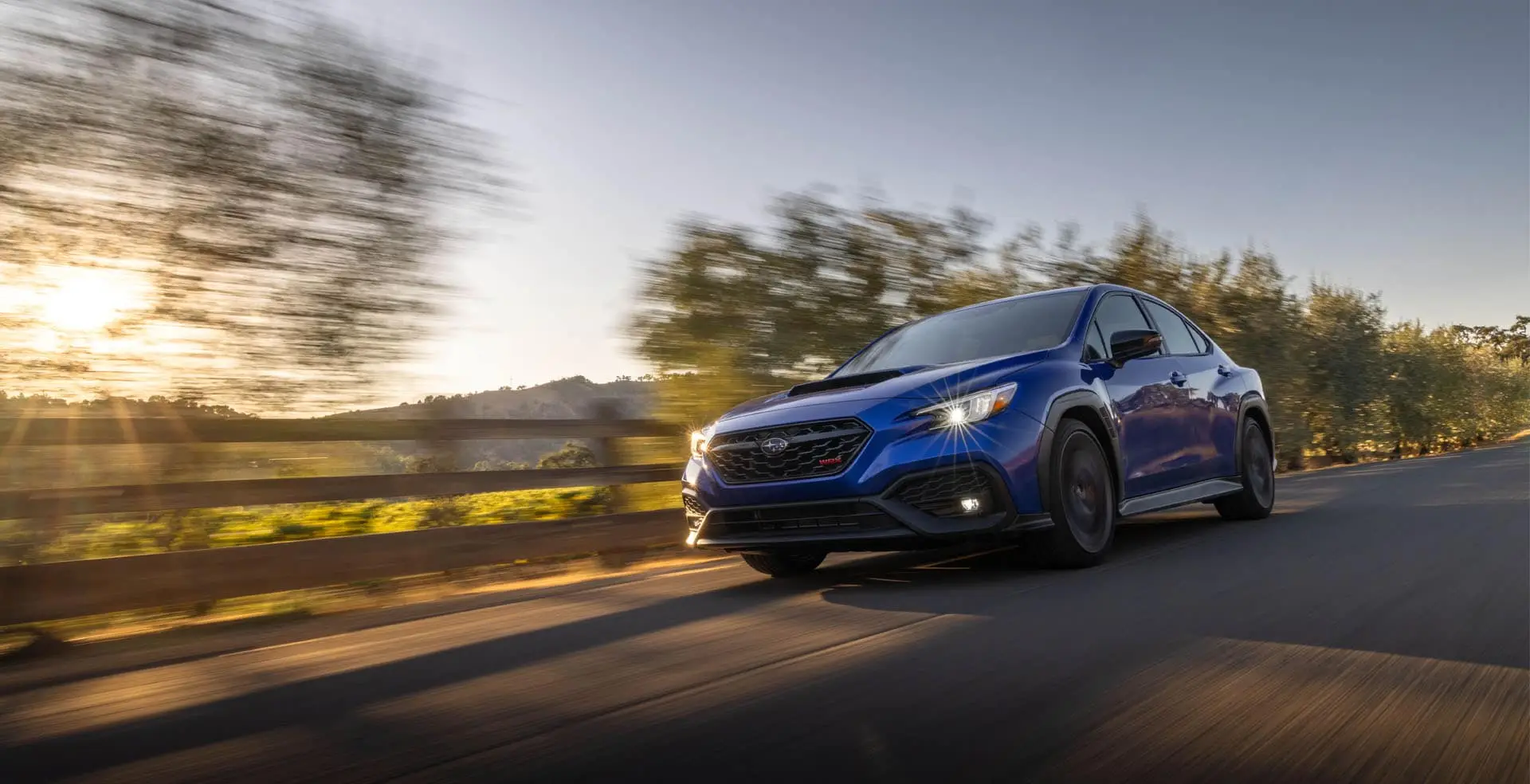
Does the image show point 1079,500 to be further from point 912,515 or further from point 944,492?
point 912,515

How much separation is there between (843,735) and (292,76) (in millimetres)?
5959

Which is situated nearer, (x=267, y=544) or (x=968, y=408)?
(x=968, y=408)

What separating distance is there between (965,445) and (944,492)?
0.25 meters

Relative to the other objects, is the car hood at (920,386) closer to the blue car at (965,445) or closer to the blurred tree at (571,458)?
the blue car at (965,445)

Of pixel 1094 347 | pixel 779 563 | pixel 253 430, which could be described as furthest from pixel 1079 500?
pixel 253 430

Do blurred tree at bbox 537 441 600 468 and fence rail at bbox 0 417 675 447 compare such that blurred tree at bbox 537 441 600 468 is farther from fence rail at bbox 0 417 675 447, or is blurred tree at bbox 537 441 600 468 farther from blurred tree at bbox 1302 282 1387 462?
blurred tree at bbox 1302 282 1387 462

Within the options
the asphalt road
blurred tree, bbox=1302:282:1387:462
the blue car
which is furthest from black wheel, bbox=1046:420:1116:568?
blurred tree, bbox=1302:282:1387:462

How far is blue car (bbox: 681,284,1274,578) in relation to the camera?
203 inches

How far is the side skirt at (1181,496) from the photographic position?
631 centimetres

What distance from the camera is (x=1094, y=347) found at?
643 centimetres

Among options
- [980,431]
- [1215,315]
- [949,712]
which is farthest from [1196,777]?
[1215,315]

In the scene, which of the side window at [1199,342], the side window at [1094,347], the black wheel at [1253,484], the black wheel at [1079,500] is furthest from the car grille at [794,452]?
the black wheel at [1253,484]

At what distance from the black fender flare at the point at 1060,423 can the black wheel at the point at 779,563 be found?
143 cm

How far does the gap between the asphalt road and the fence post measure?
114 inches
